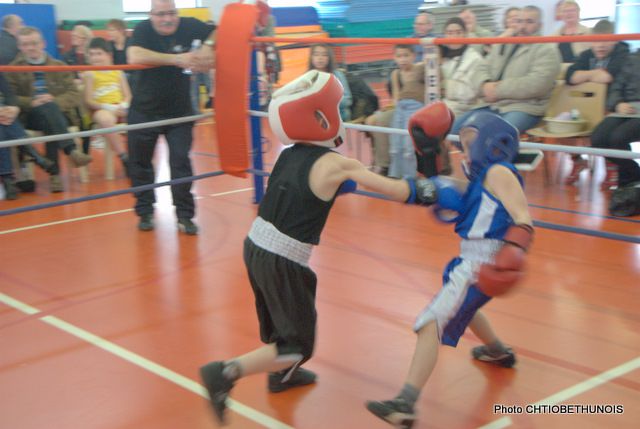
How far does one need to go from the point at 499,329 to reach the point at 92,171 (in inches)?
194

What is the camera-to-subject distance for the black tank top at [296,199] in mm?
2430

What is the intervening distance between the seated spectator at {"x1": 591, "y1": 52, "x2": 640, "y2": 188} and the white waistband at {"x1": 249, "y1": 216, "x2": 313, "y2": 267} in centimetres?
355

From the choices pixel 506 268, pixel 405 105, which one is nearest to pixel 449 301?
pixel 506 268

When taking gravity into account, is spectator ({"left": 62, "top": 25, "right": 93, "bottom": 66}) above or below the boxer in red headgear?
above

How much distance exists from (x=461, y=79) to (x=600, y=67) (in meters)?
1.00

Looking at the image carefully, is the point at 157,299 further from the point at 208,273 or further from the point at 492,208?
the point at 492,208

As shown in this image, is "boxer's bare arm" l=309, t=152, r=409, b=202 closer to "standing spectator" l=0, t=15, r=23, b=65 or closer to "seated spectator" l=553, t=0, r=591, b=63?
"seated spectator" l=553, t=0, r=591, b=63

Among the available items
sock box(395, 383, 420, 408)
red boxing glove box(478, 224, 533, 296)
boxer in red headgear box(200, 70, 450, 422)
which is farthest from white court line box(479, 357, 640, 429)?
boxer in red headgear box(200, 70, 450, 422)

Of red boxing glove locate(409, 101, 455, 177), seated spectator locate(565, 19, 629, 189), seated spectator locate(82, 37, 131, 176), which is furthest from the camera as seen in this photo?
seated spectator locate(82, 37, 131, 176)

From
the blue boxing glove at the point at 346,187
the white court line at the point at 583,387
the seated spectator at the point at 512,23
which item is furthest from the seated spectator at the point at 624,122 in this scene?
the blue boxing glove at the point at 346,187

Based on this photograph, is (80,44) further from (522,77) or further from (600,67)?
(600,67)

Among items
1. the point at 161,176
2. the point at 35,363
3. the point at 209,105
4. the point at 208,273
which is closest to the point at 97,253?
the point at 208,273

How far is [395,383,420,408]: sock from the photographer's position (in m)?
2.36

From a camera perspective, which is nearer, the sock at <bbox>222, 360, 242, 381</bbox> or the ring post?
the sock at <bbox>222, 360, 242, 381</bbox>
